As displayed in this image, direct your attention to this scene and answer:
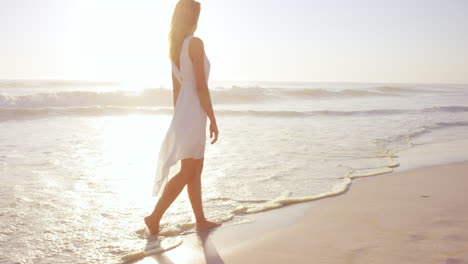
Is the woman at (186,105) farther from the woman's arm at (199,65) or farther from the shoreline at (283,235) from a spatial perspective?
the shoreline at (283,235)

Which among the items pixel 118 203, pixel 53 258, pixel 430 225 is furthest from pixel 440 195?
pixel 53 258

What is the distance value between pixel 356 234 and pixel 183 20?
83.6 inches

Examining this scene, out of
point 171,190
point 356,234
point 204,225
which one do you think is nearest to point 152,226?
point 171,190

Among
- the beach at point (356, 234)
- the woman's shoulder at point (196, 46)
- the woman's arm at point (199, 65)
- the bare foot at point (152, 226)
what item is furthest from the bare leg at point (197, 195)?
the woman's shoulder at point (196, 46)

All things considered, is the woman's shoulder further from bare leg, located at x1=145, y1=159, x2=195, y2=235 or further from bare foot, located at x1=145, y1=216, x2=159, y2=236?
bare foot, located at x1=145, y1=216, x2=159, y2=236

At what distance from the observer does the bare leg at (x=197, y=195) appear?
129 inches

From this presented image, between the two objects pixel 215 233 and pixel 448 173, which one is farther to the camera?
pixel 448 173

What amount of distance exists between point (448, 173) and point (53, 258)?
4.72 m

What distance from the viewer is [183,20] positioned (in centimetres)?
305

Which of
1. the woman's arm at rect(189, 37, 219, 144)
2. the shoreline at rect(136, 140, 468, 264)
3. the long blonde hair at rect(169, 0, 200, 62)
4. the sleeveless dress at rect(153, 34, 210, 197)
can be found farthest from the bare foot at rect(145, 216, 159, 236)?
the long blonde hair at rect(169, 0, 200, 62)

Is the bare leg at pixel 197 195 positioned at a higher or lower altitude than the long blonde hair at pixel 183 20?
lower

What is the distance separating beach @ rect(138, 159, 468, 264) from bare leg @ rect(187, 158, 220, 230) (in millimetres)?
110

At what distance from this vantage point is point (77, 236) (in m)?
3.18

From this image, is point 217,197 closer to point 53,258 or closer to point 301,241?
point 301,241
